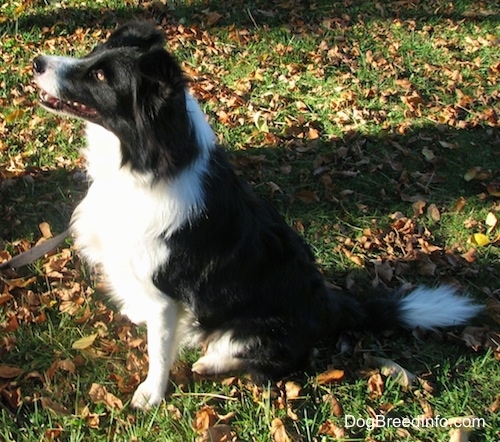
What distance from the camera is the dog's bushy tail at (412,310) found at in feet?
10.2

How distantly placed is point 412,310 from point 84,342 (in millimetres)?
1925

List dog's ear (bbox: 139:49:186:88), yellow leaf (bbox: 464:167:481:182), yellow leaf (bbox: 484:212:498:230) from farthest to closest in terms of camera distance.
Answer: yellow leaf (bbox: 464:167:481:182) < yellow leaf (bbox: 484:212:498:230) < dog's ear (bbox: 139:49:186:88)

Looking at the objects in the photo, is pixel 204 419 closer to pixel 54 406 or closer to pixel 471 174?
pixel 54 406

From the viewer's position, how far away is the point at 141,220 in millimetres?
2381

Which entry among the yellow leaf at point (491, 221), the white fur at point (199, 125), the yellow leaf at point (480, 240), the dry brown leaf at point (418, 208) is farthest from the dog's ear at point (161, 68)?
the yellow leaf at point (491, 221)

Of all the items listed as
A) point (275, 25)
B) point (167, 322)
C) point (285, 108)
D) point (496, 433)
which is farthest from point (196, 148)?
point (275, 25)

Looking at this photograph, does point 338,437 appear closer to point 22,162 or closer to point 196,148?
point 196,148

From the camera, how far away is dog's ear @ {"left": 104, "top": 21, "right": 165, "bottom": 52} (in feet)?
7.70

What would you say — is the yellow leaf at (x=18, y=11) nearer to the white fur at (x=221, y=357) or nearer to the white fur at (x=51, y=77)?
the white fur at (x=51, y=77)

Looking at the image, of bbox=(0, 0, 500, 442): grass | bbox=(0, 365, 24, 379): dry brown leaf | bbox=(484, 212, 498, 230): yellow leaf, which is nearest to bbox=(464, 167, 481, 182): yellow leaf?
bbox=(0, 0, 500, 442): grass

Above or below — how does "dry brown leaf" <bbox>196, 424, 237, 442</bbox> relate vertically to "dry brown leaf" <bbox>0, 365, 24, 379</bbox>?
below

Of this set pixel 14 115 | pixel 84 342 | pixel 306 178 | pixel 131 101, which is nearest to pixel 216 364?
pixel 84 342

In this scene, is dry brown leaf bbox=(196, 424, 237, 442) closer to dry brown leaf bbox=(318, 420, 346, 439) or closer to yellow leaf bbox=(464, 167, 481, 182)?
dry brown leaf bbox=(318, 420, 346, 439)

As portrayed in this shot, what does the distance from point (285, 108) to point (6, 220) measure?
2.71m
